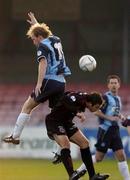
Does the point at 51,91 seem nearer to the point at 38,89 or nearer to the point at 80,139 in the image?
the point at 38,89

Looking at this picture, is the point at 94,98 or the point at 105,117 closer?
the point at 94,98

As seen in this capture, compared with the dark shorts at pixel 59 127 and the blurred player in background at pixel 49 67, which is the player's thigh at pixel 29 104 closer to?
the blurred player in background at pixel 49 67

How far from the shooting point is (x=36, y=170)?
56.2 feet

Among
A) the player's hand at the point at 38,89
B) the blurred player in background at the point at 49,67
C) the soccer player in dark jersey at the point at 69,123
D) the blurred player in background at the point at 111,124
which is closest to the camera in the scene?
the soccer player in dark jersey at the point at 69,123

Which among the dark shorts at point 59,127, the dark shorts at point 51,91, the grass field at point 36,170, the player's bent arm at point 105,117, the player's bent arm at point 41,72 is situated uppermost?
the player's bent arm at point 41,72

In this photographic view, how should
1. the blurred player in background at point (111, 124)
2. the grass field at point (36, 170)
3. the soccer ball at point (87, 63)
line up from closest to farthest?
the soccer ball at point (87, 63) < the blurred player in background at point (111, 124) < the grass field at point (36, 170)

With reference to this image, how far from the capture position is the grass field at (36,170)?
1530cm

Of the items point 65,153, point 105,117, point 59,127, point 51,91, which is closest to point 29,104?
point 51,91

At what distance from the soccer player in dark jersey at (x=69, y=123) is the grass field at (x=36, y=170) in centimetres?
341

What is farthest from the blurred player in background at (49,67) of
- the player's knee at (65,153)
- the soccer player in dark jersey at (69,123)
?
the player's knee at (65,153)

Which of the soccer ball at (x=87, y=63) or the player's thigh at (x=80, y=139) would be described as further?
the soccer ball at (x=87, y=63)

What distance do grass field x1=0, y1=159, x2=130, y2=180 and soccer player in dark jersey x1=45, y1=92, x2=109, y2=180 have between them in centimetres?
341

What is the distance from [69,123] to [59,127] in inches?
9.3

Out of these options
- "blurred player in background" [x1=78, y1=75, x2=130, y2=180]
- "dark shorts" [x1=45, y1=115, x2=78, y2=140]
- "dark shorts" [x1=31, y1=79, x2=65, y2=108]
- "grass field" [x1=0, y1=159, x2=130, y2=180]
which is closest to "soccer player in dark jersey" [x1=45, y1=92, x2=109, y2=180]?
"dark shorts" [x1=45, y1=115, x2=78, y2=140]
